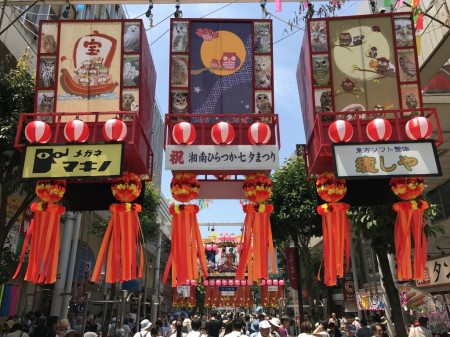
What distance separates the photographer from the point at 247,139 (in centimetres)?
726

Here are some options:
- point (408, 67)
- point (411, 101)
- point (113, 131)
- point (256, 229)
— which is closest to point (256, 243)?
point (256, 229)

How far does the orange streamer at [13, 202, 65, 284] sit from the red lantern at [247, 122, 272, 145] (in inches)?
148

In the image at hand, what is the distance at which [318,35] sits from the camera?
762cm

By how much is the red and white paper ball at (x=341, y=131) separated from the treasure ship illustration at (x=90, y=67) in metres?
4.04

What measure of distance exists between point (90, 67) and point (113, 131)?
68.4 inches

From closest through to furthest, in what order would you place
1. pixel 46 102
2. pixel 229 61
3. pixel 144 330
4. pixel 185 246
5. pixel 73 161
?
pixel 73 161
pixel 185 246
pixel 46 102
pixel 229 61
pixel 144 330

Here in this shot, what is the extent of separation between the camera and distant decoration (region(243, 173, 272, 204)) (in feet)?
23.4

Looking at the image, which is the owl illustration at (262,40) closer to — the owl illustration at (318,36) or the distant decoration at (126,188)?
the owl illustration at (318,36)

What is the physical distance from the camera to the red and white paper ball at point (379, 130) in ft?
21.7

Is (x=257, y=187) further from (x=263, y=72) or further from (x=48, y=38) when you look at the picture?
(x=48, y=38)

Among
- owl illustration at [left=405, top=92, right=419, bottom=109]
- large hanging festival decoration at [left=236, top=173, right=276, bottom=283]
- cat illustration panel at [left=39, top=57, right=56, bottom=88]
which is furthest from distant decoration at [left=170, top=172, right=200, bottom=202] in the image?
owl illustration at [left=405, top=92, right=419, bottom=109]

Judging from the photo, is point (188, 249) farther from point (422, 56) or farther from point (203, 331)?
point (422, 56)

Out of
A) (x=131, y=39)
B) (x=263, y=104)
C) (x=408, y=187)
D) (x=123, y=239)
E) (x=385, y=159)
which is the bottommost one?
(x=123, y=239)

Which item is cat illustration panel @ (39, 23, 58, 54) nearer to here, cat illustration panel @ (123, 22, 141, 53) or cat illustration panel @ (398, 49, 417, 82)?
cat illustration panel @ (123, 22, 141, 53)
